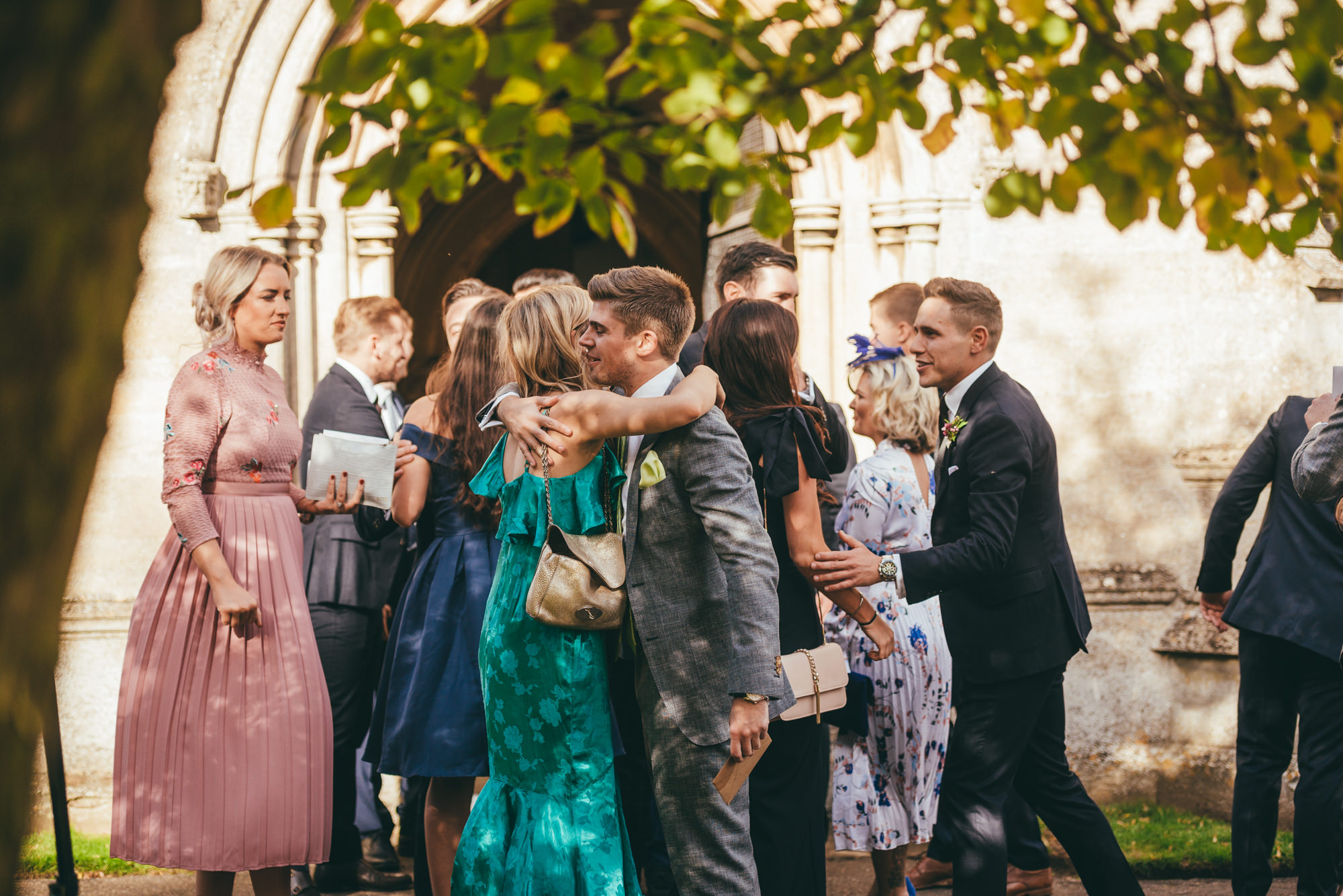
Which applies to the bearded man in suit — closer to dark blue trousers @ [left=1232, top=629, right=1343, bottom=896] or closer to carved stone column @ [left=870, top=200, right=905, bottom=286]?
dark blue trousers @ [left=1232, top=629, right=1343, bottom=896]

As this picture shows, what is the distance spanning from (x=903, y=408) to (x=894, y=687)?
99 centimetres

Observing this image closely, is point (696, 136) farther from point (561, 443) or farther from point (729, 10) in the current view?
point (561, 443)

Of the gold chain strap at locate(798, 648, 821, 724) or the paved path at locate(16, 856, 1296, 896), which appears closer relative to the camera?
the gold chain strap at locate(798, 648, 821, 724)

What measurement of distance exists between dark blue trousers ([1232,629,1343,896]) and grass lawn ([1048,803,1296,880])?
0.79 meters

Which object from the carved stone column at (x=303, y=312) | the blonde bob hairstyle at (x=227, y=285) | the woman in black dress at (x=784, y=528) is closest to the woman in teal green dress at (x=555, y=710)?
the woman in black dress at (x=784, y=528)

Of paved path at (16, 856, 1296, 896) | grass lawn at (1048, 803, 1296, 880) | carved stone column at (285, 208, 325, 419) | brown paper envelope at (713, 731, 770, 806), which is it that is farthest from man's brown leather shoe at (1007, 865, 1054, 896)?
carved stone column at (285, 208, 325, 419)

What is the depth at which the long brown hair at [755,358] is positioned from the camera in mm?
3531

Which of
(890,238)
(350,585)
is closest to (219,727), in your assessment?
(350,585)

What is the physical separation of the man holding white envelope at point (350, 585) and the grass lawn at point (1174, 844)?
113 inches

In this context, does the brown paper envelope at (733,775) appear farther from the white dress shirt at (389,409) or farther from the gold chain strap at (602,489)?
the white dress shirt at (389,409)

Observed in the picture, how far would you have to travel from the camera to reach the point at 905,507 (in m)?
4.35

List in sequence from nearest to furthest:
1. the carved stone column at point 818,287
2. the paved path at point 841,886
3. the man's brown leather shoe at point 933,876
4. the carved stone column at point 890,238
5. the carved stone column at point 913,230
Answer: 1. the paved path at point 841,886
2. the man's brown leather shoe at point 933,876
3. the carved stone column at point 913,230
4. the carved stone column at point 890,238
5. the carved stone column at point 818,287

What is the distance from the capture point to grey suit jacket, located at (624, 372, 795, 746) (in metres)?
2.94

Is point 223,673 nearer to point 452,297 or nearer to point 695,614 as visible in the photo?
point 695,614
